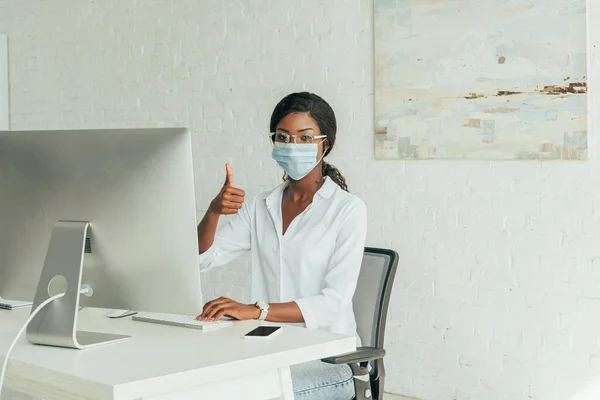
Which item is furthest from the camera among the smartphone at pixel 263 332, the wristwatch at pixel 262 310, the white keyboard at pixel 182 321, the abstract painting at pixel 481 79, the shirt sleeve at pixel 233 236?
the abstract painting at pixel 481 79

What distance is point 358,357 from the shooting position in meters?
2.32

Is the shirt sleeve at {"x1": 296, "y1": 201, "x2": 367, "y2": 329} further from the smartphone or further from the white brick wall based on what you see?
the white brick wall

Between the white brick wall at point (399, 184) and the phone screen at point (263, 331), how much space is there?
6.04 ft

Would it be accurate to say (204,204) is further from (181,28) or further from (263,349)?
(263,349)

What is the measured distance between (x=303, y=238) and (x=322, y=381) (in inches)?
21.0

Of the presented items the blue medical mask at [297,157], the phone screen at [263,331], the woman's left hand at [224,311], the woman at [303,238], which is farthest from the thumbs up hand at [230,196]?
the blue medical mask at [297,157]

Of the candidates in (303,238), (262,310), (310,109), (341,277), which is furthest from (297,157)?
(262,310)

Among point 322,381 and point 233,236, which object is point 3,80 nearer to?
point 233,236

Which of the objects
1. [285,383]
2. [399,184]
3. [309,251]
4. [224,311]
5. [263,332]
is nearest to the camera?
[285,383]

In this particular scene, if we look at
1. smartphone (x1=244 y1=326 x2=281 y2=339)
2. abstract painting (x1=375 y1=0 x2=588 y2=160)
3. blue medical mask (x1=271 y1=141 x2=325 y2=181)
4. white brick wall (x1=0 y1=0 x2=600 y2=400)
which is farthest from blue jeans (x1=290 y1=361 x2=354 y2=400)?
abstract painting (x1=375 y1=0 x2=588 y2=160)

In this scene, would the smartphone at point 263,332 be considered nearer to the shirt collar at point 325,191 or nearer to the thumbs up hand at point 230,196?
the thumbs up hand at point 230,196

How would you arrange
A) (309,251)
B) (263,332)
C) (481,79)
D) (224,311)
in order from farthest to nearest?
1. (481,79)
2. (309,251)
3. (224,311)
4. (263,332)

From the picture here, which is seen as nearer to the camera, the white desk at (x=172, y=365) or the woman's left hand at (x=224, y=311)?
the white desk at (x=172, y=365)

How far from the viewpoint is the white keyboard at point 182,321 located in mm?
2176
